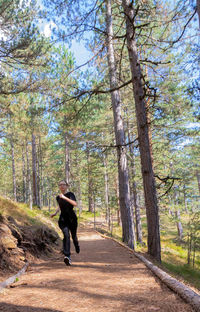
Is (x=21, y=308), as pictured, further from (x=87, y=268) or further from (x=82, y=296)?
(x=87, y=268)

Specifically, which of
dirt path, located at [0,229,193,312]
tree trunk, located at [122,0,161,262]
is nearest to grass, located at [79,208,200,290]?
tree trunk, located at [122,0,161,262]

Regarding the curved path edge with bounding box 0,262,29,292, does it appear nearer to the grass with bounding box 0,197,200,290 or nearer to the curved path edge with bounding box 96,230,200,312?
the curved path edge with bounding box 96,230,200,312

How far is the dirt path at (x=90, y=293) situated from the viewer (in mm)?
2721

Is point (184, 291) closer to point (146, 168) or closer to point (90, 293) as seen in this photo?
→ point (90, 293)

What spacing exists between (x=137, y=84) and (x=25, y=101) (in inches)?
503

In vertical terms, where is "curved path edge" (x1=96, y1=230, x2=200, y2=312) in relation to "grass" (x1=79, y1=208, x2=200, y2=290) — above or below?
above

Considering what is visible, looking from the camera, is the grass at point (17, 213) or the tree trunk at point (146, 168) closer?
the tree trunk at point (146, 168)

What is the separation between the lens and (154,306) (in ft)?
8.75

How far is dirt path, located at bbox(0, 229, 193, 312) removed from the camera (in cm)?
272

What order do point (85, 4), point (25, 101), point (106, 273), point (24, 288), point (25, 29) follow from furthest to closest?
point (25, 101)
point (25, 29)
point (85, 4)
point (106, 273)
point (24, 288)

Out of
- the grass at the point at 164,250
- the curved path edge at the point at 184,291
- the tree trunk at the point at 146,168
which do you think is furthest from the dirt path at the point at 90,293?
the tree trunk at the point at 146,168

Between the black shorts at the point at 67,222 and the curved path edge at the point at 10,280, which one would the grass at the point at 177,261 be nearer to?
the black shorts at the point at 67,222

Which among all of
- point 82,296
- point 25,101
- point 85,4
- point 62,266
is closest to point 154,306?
point 82,296

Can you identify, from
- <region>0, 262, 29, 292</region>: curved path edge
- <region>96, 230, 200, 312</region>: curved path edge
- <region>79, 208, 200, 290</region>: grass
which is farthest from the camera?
<region>79, 208, 200, 290</region>: grass
